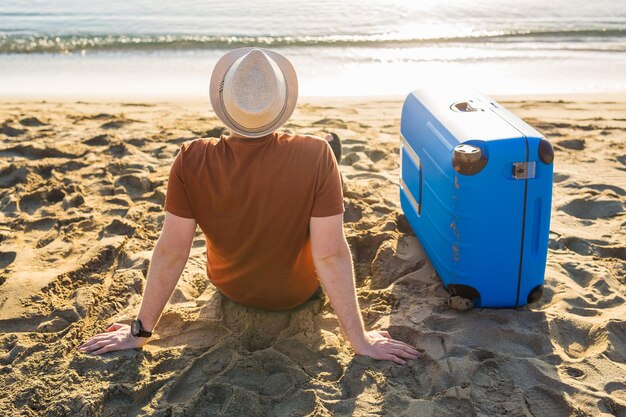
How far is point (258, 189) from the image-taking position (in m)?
2.73

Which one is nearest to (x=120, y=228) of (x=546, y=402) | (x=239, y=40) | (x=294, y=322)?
(x=294, y=322)

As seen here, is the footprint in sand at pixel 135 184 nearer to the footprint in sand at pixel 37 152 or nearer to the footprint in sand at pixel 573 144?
the footprint in sand at pixel 37 152

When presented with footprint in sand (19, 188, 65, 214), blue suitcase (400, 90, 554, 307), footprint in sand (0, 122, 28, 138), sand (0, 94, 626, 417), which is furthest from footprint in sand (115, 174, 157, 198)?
blue suitcase (400, 90, 554, 307)

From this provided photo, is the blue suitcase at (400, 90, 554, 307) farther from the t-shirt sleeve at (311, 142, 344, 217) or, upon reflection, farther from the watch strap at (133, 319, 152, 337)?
the watch strap at (133, 319, 152, 337)

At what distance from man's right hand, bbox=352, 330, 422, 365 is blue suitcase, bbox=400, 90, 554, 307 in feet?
1.48

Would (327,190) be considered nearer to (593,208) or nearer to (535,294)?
(535,294)

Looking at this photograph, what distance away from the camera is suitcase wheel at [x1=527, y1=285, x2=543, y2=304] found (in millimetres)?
3188

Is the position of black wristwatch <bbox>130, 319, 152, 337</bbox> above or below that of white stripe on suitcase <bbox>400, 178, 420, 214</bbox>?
below

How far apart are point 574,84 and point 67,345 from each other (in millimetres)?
7131

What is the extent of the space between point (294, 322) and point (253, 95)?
1.13m

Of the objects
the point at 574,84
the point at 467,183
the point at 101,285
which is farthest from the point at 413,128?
the point at 574,84

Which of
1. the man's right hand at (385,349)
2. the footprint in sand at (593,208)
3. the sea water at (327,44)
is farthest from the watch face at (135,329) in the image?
the sea water at (327,44)

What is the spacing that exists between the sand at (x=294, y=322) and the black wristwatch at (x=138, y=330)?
0.25 ft

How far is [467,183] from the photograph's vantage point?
2.98m
